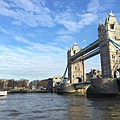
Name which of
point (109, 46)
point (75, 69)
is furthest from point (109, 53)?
point (75, 69)

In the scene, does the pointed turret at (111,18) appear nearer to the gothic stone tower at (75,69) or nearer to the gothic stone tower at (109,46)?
the gothic stone tower at (109,46)

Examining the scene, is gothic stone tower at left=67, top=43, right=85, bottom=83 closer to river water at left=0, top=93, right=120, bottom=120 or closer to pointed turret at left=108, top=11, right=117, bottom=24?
pointed turret at left=108, top=11, right=117, bottom=24

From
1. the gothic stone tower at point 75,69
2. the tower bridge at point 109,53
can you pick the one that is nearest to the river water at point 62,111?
the tower bridge at point 109,53

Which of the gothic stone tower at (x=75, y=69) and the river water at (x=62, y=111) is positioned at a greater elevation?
the gothic stone tower at (x=75, y=69)

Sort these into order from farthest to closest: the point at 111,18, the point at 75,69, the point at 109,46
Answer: the point at 75,69 → the point at 111,18 → the point at 109,46

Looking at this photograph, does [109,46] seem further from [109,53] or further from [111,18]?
[111,18]

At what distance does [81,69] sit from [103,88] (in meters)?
45.6

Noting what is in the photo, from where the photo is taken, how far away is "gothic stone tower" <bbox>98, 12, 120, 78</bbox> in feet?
146

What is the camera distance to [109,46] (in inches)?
1742

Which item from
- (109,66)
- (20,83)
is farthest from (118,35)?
(20,83)

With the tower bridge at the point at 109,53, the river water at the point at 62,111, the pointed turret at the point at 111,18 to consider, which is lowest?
the river water at the point at 62,111

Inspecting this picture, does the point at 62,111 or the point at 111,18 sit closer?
the point at 62,111

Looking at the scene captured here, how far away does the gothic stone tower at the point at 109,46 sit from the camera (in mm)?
44469

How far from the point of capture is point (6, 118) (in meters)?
16.9
